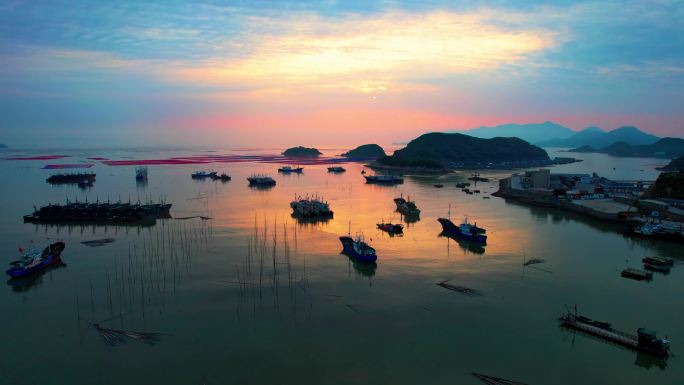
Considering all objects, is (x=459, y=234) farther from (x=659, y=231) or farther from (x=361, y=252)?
(x=659, y=231)

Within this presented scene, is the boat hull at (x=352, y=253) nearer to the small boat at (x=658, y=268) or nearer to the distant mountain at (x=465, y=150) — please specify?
the small boat at (x=658, y=268)

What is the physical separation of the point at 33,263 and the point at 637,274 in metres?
22.3

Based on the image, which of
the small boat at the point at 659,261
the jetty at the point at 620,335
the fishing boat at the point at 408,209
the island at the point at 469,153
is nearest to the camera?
the jetty at the point at 620,335

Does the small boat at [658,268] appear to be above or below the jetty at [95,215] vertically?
below

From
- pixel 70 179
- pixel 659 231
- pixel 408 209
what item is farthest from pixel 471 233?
pixel 70 179

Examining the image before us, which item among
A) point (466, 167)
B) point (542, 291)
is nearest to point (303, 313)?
point (542, 291)

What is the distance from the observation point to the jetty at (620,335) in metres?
10.5

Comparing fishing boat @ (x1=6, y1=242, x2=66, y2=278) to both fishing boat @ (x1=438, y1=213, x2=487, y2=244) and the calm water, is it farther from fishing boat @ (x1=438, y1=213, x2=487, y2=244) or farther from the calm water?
fishing boat @ (x1=438, y1=213, x2=487, y2=244)

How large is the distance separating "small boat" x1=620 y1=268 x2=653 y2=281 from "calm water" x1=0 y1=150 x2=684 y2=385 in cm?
29

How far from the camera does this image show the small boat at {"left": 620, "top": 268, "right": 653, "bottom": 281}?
16016 mm

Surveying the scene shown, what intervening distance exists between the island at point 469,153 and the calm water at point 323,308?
203ft

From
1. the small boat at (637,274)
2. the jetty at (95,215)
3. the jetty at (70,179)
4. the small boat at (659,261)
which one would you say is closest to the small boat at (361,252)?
the small boat at (637,274)

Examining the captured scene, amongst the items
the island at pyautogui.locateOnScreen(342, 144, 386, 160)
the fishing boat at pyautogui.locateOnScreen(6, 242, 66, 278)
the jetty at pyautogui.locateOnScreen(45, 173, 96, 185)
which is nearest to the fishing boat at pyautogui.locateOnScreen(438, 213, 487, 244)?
the fishing boat at pyautogui.locateOnScreen(6, 242, 66, 278)

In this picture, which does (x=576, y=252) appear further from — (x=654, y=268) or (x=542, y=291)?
(x=542, y=291)
